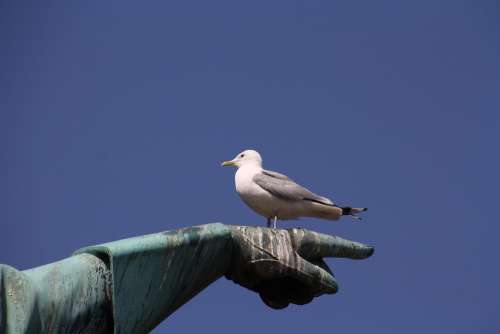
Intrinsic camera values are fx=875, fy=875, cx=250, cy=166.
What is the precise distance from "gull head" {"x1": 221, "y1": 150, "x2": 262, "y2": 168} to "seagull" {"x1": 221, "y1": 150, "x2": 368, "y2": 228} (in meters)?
0.80

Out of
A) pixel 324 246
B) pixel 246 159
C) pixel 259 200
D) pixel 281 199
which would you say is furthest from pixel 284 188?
pixel 324 246

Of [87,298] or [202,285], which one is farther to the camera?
[202,285]

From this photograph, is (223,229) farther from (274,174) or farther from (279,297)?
(274,174)

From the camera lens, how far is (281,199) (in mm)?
9016

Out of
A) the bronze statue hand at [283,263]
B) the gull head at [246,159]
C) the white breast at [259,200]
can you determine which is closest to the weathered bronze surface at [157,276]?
the bronze statue hand at [283,263]

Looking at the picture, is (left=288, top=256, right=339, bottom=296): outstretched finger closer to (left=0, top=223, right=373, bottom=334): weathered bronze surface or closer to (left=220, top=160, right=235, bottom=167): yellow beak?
(left=0, top=223, right=373, bottom=334): weathered bronze surface

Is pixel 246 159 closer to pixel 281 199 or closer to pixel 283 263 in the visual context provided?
pixel 281 199

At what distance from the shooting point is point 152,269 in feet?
12.4

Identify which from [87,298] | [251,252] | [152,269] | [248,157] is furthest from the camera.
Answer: [248,157]

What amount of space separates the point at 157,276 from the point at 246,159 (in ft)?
21.7

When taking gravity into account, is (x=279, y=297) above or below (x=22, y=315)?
above

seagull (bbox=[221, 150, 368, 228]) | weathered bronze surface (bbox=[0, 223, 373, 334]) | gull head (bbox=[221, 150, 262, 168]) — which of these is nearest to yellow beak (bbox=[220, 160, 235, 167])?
gull head (bbox=[221, 150, 262, 168])

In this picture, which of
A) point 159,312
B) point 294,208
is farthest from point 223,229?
point 294,208

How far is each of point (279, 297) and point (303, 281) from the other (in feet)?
0.74
